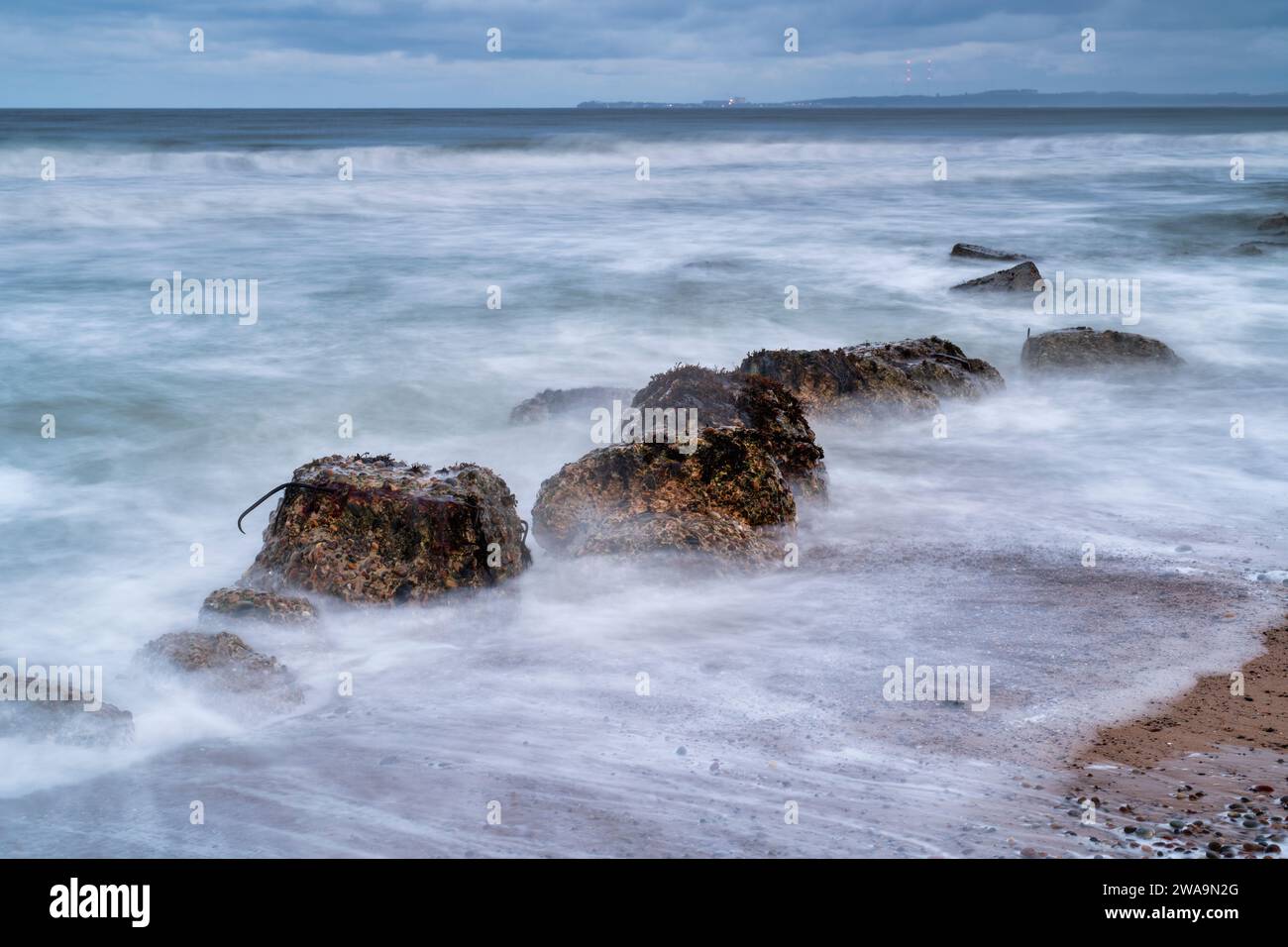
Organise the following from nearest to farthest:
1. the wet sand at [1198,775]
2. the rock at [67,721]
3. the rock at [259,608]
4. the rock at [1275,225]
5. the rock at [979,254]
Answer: the wet sand at [1198,775], the rock at [67,721], the rock at [259,608], the rock at [979,254], the rock at [1275,225]

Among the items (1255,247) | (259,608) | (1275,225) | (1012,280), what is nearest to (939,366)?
(1012,280)

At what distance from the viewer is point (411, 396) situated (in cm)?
1140

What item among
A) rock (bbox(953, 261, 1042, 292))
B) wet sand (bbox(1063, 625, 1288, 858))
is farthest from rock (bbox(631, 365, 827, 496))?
rock (bbox(953, 261, 1042, 292))

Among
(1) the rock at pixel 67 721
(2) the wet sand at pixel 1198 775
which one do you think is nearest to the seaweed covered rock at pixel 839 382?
(2) the wet sand at pixel 1198 775

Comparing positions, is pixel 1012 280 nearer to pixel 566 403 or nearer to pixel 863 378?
pixel 863 378

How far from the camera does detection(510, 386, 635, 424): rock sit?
9.66 meters

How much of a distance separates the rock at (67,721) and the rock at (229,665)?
0.39 meters

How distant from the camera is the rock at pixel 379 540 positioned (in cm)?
616

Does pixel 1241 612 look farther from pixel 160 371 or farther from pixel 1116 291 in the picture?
pixel 1116 291

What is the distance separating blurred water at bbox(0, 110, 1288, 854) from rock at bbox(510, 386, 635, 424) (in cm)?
18

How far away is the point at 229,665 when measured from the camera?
5254mm

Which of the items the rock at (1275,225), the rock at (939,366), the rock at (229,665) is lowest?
the rock at (229,665)

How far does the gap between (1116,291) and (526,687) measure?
1469cm

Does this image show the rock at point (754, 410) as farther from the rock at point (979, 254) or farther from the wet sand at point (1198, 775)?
the rock at point (979, 254)
